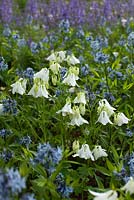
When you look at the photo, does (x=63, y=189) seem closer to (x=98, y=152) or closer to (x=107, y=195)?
(x=107, y=195)

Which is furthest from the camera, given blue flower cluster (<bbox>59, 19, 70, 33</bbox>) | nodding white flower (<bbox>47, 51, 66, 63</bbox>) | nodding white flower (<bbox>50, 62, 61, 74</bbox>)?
blue flower cluster (<bbox>59, 19, 70, 33</bbox>)

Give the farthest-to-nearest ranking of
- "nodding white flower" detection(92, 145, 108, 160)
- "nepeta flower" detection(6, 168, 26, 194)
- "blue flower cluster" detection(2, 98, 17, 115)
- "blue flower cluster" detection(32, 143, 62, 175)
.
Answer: "blue flower cluster" detection(2, 98, 17, 115) < "nodding white flower" detection(92, 145, 108, 160) < "blue flower cluster" detection(32, 143, 62, 175) < "nepeta flower" detection(6, 168, 26, 194)

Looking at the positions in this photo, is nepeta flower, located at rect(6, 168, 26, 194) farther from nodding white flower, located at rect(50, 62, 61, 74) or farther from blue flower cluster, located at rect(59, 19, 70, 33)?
blue flower cluster, located at rect(59, 19, 70, 33)

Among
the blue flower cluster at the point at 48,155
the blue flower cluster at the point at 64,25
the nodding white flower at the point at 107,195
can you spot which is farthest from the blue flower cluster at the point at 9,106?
the blue flower cluster at the point at 64,25

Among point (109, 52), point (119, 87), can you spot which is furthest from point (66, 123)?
point (109, 52)

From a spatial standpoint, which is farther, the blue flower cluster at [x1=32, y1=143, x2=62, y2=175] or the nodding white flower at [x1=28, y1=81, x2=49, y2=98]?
the nodding white flower at [x1=28, y1=81, x2=49, y2=98]

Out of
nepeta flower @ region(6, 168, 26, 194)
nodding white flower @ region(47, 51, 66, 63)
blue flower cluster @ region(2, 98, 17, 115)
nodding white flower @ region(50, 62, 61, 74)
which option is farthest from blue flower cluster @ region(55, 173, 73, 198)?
nodding white flower @ region(47, 51, 66, 63)

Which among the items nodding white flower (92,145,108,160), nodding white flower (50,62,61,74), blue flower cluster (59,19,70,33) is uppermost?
blue flower cluster (59,19,70,33)

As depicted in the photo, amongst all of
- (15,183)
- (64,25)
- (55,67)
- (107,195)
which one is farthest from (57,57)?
(15,183)

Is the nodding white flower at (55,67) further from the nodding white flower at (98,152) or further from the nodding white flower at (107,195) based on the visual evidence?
the nodding white flower at (107,195)
